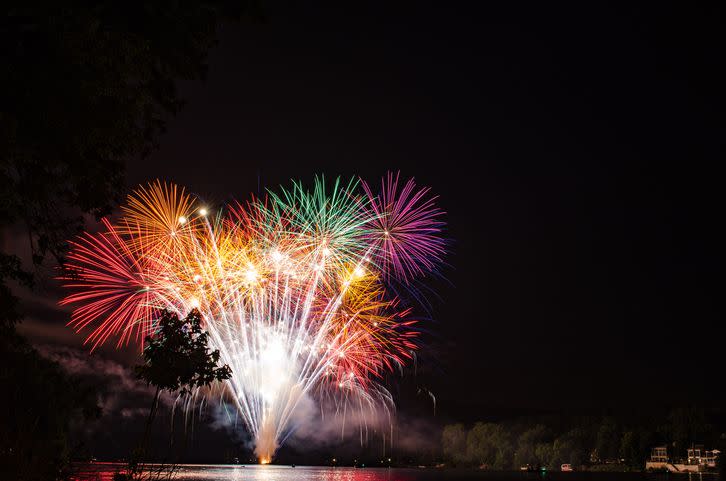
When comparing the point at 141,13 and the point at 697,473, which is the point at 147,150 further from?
the point at 697,473

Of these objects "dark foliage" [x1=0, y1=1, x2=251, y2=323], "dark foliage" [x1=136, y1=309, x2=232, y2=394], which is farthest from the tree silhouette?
"dark foliage" [x1=0, y1=1, x2=251, y2=323]

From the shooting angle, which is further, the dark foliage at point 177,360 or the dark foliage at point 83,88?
the dark foliage at point 177,360

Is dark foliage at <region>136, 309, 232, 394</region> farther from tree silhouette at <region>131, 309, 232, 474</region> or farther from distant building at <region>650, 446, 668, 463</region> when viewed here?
distant building at <region>650, 446, 668, 463</region>

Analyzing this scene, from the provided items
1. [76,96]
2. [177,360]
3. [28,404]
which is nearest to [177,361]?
[177,360]

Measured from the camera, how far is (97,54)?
10.6m

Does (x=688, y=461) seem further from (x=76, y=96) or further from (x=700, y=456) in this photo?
(x=76, y=96)

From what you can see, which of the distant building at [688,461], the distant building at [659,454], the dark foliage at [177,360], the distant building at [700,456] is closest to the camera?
the dark foliage at [177,360]

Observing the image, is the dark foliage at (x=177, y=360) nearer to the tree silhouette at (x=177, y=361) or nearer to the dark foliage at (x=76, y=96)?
the tree silhouette at (x=177, y=361)

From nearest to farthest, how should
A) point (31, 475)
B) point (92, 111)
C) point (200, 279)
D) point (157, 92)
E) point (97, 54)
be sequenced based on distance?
point (97, 54) → point (92, 111) → point (157, 92) → point (31, 475) → point (200, 279)

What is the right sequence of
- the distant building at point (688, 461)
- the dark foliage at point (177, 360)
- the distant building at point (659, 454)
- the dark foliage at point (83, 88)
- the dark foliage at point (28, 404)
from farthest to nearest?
the distant building at point (659, 454) < the distant building at point (688, 461) < the dark foliage at point (177, 360) < the dark foliage at point (28, 404) < the dark foliage at point (83, 88)

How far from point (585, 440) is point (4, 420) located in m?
177

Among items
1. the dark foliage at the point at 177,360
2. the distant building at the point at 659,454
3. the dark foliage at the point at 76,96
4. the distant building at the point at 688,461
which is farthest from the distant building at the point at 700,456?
the dark foliage at the point at 76,96

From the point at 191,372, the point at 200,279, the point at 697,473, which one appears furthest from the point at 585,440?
the point at 191,372

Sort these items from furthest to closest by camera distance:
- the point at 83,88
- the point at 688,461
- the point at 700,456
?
the point at 688,461 < the point at 700,456 < the point at 83,88
